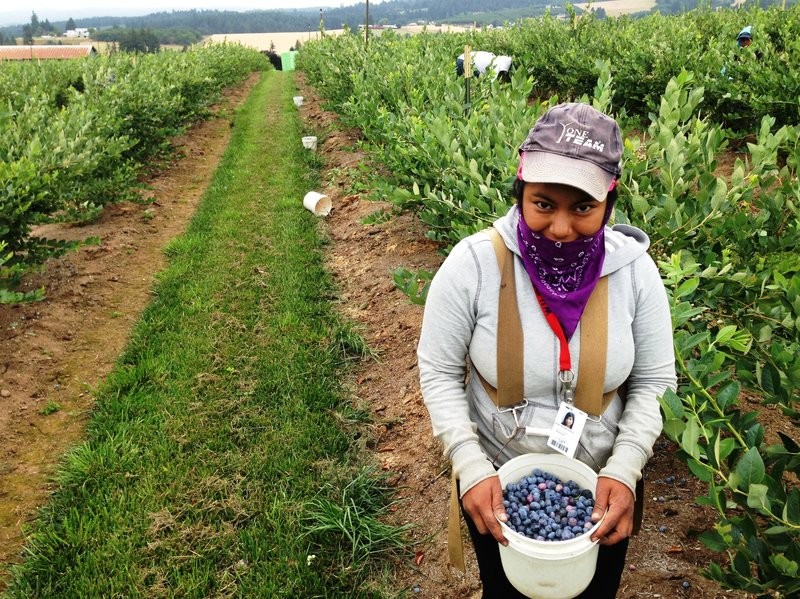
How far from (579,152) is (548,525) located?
93 cm

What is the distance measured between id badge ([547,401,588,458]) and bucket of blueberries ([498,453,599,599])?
5 centimetres

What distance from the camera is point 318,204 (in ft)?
26.5

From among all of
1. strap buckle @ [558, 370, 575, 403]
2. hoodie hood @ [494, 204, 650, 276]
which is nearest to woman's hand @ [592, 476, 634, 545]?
strap buckle @ [558, 370, 575, 403]

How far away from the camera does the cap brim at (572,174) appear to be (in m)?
1.47

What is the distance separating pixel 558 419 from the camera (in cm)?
168

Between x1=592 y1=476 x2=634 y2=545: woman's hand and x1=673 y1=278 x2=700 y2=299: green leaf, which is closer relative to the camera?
x1=592 y1=476 x2=634 y2=545: woman's hand

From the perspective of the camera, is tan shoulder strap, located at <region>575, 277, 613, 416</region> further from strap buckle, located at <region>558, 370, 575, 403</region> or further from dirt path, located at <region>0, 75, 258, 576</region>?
dirt path, located at <region>0, 75, 258, 576</region>

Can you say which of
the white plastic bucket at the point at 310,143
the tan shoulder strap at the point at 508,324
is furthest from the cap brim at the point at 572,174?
the white plastic bucket at the point at 310,143

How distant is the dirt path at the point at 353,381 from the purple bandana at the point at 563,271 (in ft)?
4.88

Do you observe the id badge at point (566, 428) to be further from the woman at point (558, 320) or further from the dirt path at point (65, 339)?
the dirt path at point (65, 339)

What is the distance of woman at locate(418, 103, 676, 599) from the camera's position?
4.99ft

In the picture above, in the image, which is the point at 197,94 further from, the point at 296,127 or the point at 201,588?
the point at 201,588

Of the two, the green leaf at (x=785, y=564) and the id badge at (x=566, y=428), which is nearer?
the green leaf at (x=785, y=564)

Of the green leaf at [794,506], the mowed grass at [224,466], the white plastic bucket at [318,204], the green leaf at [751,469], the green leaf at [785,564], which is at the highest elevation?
the green leaf at [751,469]
